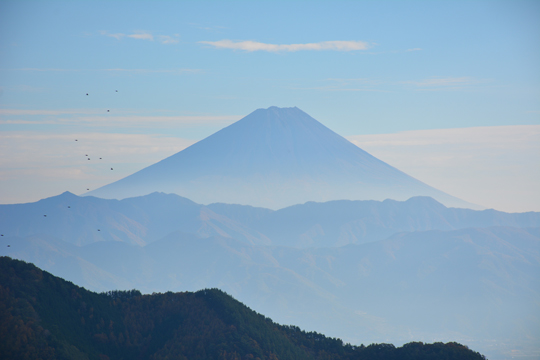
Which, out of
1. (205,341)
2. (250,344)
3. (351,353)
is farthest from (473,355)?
(205,341)

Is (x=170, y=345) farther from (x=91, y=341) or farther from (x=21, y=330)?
(x=21, y=330)

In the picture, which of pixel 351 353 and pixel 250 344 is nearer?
pixel 250 344

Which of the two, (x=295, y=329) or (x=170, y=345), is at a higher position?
(x=295, y=329)

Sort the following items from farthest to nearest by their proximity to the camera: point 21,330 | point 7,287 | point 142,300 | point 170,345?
point 142,300, point 170,345, point 7,287, point 21,330

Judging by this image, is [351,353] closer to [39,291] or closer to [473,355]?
[473,355]

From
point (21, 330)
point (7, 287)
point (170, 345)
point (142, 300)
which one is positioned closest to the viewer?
point (21, 330)

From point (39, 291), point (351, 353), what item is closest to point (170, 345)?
point (39, 291)
